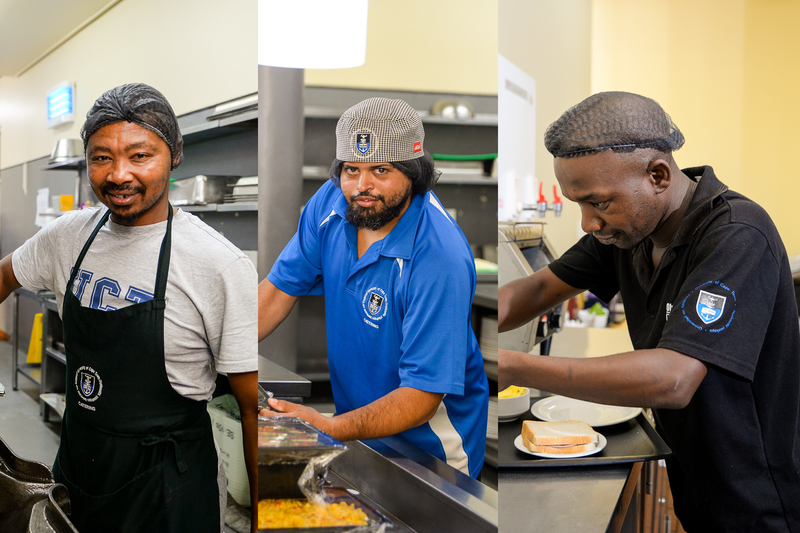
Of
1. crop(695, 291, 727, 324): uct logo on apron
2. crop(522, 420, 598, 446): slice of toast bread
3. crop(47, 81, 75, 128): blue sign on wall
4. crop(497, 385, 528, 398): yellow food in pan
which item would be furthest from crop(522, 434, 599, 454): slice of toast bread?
crop(47, 81, 75, 128): blue sign on wall

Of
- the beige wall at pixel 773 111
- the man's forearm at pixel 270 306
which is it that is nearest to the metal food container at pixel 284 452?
the man's forearm at pixel 270 306

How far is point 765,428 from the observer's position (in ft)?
3.74

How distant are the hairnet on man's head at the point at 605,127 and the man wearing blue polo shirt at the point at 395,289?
0.44 m

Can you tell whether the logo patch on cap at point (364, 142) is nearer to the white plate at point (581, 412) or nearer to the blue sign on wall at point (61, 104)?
the blue sign on wall at point (61, 104)

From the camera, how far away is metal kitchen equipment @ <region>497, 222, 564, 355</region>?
43.7 inches

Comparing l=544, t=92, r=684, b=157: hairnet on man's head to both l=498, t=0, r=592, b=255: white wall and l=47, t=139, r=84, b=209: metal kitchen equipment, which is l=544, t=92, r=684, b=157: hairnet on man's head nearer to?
l=498, t=0, r=592, b=255: white wall

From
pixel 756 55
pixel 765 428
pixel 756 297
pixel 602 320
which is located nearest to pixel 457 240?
pixel 756 297

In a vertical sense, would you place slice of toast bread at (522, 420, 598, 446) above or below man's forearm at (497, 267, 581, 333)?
below

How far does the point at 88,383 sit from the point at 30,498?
0.63 ft

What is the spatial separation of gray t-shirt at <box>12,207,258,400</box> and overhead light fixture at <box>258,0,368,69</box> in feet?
0.88

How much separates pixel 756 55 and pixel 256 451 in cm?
151

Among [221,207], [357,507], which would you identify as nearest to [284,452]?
[357,507]

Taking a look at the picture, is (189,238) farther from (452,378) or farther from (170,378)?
(452,378)

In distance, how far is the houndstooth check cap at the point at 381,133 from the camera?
2.23 ft
